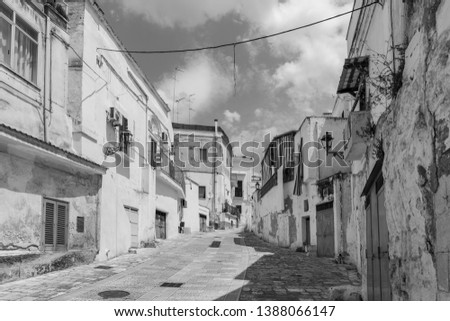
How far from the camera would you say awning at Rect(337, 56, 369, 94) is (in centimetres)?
967

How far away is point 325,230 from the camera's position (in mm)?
17781

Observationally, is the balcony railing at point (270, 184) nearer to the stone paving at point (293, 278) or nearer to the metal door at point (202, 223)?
the metal door at point (202, 223)

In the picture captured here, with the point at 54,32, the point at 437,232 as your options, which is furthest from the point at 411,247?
the point at 54,32

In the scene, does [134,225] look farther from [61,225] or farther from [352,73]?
[352,73]

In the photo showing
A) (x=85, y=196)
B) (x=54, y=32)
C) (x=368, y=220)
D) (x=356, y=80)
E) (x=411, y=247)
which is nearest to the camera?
(x=411, y=247)

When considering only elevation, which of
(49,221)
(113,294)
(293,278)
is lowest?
(293,278)

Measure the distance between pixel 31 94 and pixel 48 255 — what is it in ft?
13.0

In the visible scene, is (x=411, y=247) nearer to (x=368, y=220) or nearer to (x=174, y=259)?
(x=368, y=220)

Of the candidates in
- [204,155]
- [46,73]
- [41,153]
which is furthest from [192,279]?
[204,155]

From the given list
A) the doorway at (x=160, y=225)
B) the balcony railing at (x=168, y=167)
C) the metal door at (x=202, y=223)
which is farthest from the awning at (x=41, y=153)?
the metal door at (x=202, y=223)

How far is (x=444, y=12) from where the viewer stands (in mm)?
4508

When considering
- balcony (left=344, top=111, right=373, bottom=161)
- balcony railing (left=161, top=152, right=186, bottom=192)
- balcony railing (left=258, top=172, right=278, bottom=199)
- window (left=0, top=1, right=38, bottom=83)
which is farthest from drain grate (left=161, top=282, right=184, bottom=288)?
balcony railing (left=258, top=172, right=278, bottom=199)

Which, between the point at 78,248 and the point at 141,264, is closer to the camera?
the point at 78,248

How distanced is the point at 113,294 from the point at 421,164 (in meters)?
6.63
